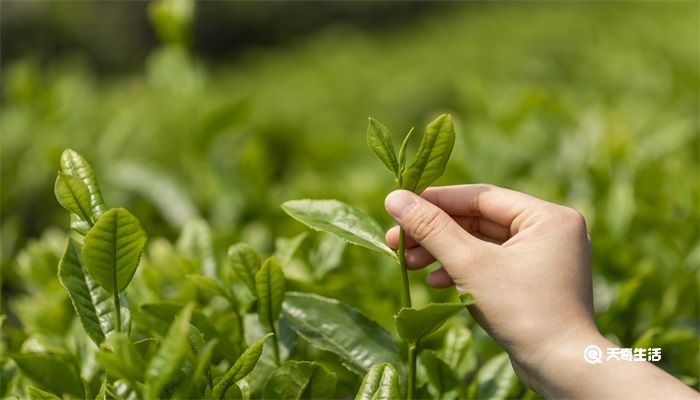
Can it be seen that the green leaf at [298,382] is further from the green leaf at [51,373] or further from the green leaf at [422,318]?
the green leaf at [51,373]

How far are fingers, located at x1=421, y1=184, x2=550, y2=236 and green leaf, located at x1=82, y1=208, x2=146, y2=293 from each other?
0.59 meters

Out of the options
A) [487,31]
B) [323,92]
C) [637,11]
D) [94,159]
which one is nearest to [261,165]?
[94,159]

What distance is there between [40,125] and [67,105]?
18 cm

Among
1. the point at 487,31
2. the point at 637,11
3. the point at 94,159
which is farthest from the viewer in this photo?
the point at 637,11

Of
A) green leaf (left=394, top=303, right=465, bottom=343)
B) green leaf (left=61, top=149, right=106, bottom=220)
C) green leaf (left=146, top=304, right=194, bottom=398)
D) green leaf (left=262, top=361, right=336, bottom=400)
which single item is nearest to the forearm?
green leaf (left=394, top=303, right=465, bottom=343)

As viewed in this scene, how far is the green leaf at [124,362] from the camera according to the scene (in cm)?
125

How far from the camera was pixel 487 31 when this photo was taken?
8.98 m

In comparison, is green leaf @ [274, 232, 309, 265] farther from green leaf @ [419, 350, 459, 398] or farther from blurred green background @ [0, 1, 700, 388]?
green leaf @ [419, 350, 459, 398]

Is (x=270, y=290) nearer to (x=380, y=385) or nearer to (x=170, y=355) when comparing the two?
(x=380, y=385)

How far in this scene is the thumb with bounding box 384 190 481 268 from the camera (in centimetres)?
146

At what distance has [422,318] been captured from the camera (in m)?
1.47

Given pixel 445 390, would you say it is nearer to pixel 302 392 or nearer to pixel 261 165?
pixel 302 392

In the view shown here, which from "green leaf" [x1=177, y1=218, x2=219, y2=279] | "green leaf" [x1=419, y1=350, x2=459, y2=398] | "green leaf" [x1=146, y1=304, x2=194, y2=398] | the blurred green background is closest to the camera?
"green leaf" [x1=146, y1=304, x2=194, y2=398]

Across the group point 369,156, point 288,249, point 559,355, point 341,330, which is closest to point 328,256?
point 288,249
